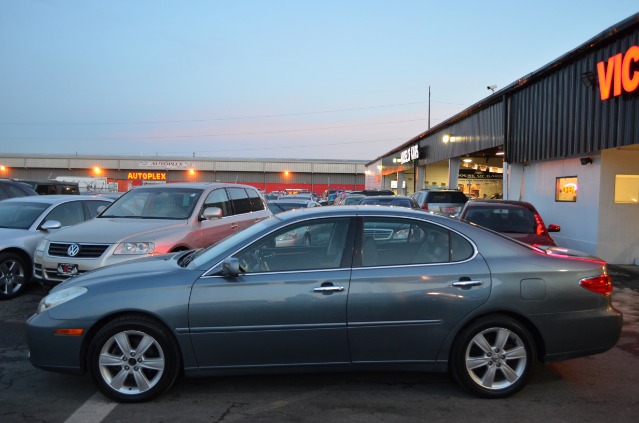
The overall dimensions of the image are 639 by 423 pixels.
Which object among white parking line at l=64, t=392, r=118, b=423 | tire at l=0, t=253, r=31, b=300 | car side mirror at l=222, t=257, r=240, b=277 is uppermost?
car side mirror at l=222, t=257, r=240, b=277

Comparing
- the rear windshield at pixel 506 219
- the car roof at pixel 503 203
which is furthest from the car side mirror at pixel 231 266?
the car roof at pixel 503 203

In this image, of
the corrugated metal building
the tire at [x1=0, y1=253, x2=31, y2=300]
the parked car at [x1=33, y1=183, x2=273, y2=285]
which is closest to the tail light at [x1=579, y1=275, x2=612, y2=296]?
the parked car at [x1=33, y1=183, x2=273, y2=285]

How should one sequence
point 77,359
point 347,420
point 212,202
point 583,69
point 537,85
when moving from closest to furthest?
point 347,420, point 77,359, point 212,202, point 583,69, point 537,85

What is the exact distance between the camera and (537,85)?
1521 centimetres

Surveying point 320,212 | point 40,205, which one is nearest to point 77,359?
point 320,212

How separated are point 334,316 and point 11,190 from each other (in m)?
12.1

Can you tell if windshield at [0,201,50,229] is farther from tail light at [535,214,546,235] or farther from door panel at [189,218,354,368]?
tail light at [535,214,546,235]

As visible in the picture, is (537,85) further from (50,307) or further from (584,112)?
(50,307)

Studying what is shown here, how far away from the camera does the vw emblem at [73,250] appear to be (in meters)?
7.15

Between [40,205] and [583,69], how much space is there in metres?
12.2

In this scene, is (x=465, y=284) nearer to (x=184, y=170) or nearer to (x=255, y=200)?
(x=255, y=200)

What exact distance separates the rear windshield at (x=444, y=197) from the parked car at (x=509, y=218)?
24.9 ft

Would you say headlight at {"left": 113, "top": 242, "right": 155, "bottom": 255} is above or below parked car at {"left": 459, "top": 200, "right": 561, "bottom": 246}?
below

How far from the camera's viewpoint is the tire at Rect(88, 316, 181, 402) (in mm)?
4195
